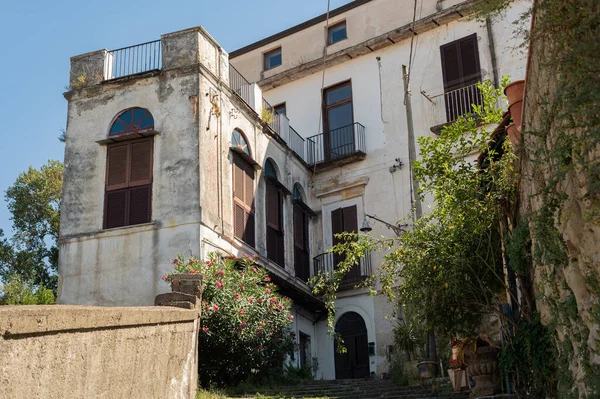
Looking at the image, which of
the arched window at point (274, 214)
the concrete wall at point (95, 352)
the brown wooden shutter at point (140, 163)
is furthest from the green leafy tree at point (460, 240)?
the arched window at point (274, 214)

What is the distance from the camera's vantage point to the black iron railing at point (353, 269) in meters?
19.5

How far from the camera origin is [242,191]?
17891 mm

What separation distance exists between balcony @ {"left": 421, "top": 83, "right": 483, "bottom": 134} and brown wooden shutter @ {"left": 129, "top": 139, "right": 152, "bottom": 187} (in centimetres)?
675

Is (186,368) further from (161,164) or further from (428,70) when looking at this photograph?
(428,70)

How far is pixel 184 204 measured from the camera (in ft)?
52.7

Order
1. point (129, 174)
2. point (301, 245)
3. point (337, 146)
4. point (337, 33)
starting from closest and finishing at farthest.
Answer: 1. point (129, 174)
2. point (301, 245)
3. point (337, 146)
4. point (337, 33)

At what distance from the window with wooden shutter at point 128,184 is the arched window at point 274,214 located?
318 centimetres

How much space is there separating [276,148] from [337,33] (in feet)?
15.3

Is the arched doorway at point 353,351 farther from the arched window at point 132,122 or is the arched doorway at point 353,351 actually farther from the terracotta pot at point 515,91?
the terracotta pot at point 515,91

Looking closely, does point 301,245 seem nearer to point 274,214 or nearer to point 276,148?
point 274,214

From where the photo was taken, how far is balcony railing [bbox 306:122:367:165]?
20.9m

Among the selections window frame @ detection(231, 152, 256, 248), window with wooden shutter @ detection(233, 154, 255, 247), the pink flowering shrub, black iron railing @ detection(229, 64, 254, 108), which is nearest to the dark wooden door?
window frame @ detection(231, 152, 256, 248)

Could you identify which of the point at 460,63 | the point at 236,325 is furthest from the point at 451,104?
the point at 236,325

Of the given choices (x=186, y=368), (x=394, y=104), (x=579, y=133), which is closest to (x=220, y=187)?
(x=394, y=104)
